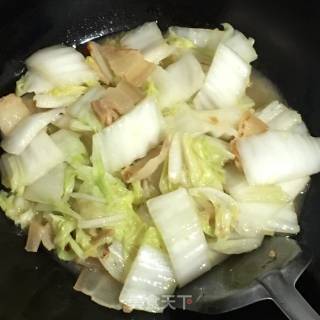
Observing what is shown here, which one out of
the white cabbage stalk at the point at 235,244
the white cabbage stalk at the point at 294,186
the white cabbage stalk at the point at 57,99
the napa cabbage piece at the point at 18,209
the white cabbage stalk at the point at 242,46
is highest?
the white cabbage stalk at the point at 57,99

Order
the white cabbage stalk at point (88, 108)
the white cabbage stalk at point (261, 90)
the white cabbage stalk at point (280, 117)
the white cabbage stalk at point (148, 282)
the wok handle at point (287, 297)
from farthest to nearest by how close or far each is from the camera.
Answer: the white cabbage stalk at point (261, 90), the white cabbage stalk at point (280, 117), the white cabbage stalk at point (88, 108), the white cabbage stalk at point (148, 282), the wok handle at point (287, 297)

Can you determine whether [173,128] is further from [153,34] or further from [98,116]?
[153,34]

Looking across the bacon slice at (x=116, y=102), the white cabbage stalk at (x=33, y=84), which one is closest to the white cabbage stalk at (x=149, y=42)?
the bacon slice at (x=116, y=102)

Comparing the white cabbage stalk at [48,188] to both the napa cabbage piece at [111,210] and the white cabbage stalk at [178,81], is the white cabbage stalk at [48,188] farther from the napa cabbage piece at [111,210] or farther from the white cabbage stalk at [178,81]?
the white cabbage stalk at [178,81]

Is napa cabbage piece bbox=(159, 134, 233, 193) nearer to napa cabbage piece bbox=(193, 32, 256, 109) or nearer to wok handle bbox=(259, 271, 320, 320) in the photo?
napa cabbage piece bbox=(193, 32, 256, 109)

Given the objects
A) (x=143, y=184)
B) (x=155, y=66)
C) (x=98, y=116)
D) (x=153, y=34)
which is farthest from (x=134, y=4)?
(x=143, y=184)

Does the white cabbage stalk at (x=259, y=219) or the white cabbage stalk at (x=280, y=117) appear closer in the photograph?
the white cabbage stalk at (x=259, y=219)

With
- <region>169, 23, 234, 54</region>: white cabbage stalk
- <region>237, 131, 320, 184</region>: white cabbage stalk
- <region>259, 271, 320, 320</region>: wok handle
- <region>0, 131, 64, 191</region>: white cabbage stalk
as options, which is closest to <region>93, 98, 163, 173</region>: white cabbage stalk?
<region>0, 131, 64, 191</region>: white cabbage stalk
